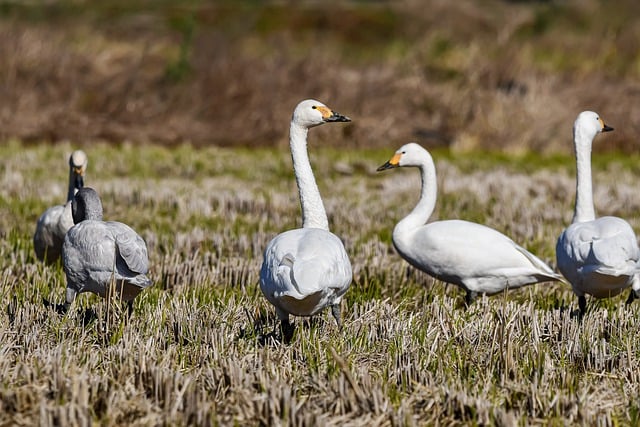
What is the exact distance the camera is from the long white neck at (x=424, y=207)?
6.10 metres

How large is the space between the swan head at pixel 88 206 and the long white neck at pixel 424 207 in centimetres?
194

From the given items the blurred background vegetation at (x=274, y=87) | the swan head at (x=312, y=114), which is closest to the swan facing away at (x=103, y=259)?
the swan head at (x=312, y=114)

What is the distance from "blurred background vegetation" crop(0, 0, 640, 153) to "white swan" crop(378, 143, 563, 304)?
10.8 metres

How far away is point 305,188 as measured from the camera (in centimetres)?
534

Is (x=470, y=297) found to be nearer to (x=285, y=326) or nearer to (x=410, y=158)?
(x=410, y=158)

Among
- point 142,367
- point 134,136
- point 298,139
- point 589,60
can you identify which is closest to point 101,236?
point 142,367

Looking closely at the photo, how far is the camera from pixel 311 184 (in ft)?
17.6

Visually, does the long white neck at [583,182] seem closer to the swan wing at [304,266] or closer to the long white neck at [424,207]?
the long white neck at [424,207]

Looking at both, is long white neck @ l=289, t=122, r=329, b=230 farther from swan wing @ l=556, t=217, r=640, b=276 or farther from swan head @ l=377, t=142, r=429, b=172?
swan wing @ l=556, t=217, r=640, b=276

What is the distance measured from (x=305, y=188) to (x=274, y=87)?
40.3 ft

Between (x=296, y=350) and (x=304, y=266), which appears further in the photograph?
(x=296, y=350)

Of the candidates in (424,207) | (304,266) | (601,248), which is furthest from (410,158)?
(304,266)

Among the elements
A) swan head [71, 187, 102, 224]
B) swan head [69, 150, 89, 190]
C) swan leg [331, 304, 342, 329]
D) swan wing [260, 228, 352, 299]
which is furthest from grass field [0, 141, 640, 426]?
swan head [69, 150, 89, 190]

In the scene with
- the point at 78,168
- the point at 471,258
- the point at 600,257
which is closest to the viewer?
the point at 600,257
